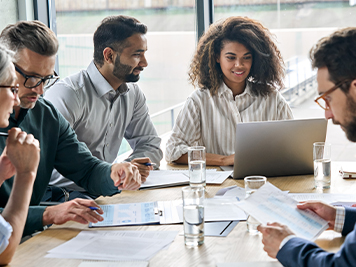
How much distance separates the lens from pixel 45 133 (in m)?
1.90

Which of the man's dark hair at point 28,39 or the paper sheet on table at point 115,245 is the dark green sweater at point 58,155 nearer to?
the man's dark hair at point 28,39

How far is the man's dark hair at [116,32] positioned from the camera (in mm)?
2584

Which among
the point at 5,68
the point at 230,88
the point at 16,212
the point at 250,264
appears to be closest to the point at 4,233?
the point at 16,212

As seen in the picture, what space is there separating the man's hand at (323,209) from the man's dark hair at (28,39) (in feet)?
3.74

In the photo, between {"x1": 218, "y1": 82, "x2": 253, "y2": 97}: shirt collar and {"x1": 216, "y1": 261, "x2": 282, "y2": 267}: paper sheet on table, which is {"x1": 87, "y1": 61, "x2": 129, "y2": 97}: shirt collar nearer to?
{"x1": 218, "y1": 82, "x2": 253, "y2": 97}: shirt collar

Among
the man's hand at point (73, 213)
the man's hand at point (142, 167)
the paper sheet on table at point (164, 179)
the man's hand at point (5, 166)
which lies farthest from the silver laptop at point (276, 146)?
the man's hand at point (5, 166)

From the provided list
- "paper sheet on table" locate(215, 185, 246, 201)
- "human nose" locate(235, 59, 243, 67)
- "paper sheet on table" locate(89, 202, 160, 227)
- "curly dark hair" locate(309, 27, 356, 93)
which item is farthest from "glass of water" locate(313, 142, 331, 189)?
"human nose" locate(235, 59, 243, 67)

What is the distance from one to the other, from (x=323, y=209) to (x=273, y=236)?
0.28 m

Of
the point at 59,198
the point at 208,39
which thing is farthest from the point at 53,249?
the point at 208,39

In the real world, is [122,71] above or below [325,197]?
above

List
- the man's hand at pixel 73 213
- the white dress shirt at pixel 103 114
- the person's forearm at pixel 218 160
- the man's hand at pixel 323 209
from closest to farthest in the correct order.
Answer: the man's hand at pixel 323 209, the man's hand at pixel 73 213, the person's forearm at pixel 218 160, the white dress shirt at pixel 103 114

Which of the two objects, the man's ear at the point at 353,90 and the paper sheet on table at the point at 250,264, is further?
the man's ear at the point at 353,90

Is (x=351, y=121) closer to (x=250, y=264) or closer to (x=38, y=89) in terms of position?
(x=250, y=264)

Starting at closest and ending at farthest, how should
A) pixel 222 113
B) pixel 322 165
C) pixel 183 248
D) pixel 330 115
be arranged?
1. pixel 183 248
2. pixel 330 115
3. pixel 322 165
4. pixel 222 113
